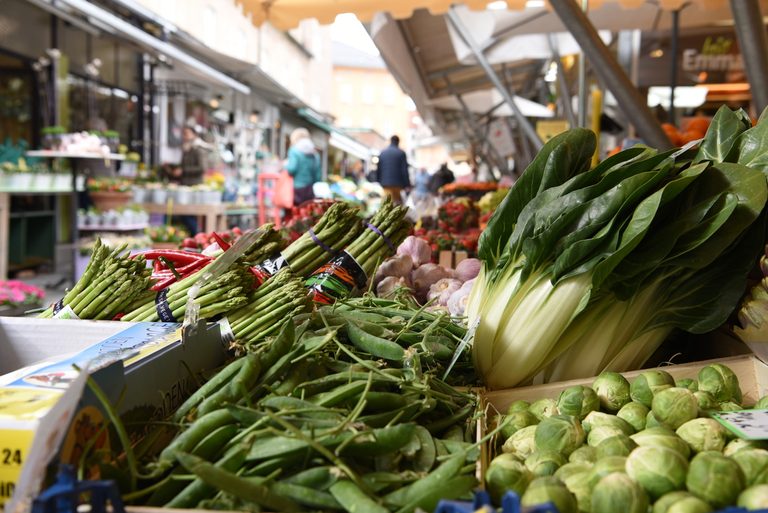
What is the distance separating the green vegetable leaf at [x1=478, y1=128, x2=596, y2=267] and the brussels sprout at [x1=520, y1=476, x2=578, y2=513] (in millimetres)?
1141

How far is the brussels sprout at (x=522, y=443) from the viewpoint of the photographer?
1531 mm

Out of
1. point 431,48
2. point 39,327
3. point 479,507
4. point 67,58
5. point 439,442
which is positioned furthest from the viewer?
point 67,58

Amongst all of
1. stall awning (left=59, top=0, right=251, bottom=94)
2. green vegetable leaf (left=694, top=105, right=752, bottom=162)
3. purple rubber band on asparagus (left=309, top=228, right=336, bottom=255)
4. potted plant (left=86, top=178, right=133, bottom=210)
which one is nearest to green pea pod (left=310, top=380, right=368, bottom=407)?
purple rubber band on asparagus (left=309, top=228, right=336, bottom=255)

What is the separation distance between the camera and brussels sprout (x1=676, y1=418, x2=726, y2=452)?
4.67 feet

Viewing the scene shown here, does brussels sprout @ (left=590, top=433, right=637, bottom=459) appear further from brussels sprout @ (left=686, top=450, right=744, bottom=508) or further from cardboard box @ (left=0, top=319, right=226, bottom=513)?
cardboard box @ (left=0, top=319, right=226, bottom=513)

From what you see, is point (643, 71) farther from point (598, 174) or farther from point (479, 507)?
point (479, 507)

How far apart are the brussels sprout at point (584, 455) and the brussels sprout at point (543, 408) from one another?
268mm

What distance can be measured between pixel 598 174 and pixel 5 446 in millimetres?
1692

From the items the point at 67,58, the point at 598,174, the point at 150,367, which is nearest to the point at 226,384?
the point at 150,367

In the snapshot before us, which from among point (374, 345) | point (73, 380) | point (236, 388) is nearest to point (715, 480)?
point (374, 345)

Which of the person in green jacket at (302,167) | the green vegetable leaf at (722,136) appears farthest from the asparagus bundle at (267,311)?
the person in green jacket at (302,167)

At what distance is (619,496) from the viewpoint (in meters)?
1.15

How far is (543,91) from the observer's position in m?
17.0

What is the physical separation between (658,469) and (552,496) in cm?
24
